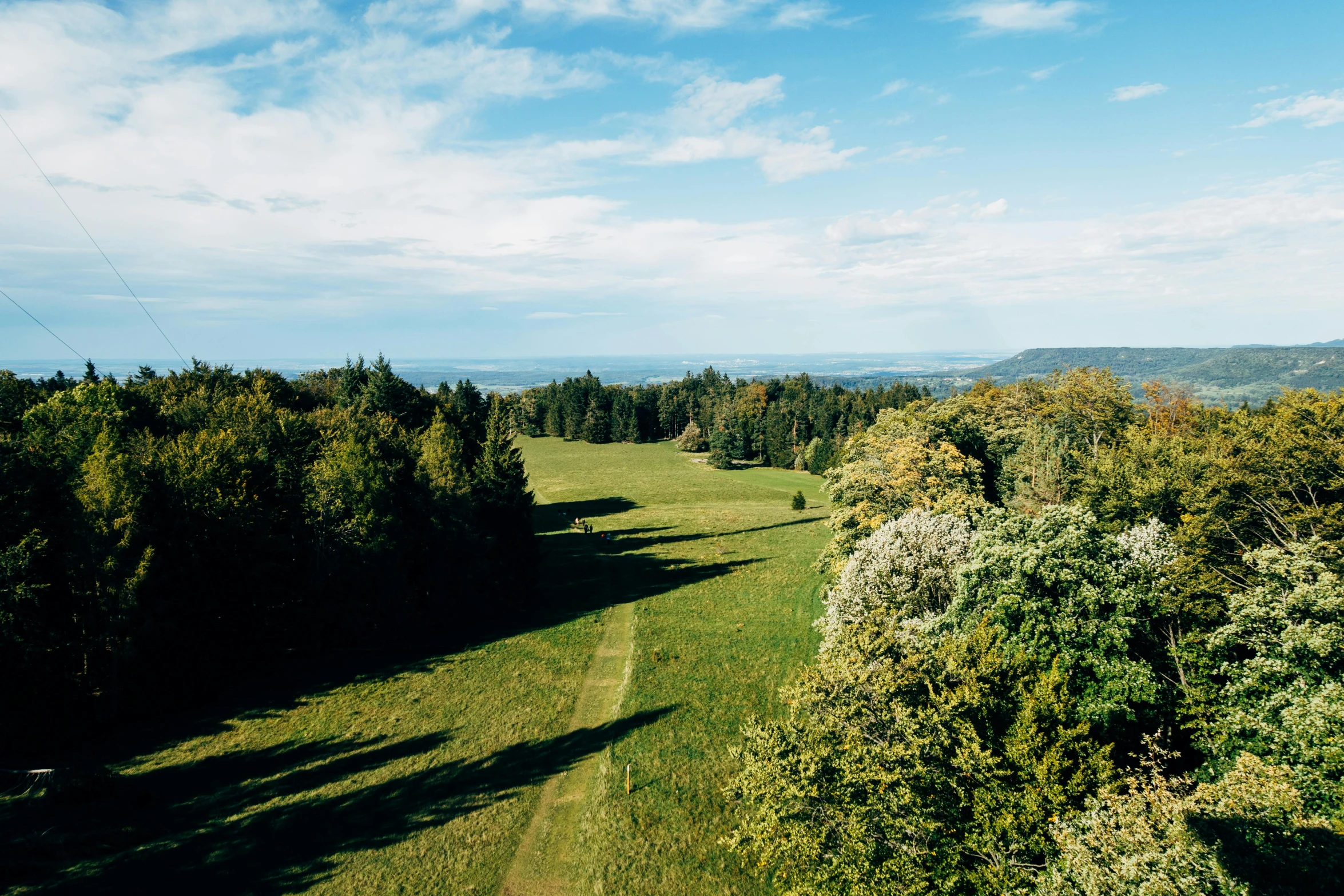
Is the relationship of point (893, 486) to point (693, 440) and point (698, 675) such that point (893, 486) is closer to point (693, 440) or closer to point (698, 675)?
point (698, 675)

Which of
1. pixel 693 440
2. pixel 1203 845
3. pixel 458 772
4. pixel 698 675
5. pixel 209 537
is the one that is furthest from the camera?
pixel 693 440

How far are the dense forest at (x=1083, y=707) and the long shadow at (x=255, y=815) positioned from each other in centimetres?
1017

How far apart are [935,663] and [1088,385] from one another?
57699 mm

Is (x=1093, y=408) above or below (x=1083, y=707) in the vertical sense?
above

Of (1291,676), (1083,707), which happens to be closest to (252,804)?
(1083,707)

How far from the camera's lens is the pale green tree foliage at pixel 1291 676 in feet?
46.5

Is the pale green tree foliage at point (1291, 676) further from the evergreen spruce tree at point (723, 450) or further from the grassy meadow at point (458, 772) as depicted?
→ the evergreen spruce tree at point (723, 450)

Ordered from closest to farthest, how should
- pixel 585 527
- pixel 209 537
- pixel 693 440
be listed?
pixel 209 537 → pixel 585 527 → pixel 693 440

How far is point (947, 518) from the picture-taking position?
90.7 ft

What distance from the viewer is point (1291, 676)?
663 inches

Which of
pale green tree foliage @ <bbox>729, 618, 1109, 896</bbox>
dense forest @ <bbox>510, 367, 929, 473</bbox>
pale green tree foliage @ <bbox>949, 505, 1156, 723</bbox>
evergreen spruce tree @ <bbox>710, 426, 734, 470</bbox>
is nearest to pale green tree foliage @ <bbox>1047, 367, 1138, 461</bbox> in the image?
dense forest @ <bbox>510, 367, 929, 473</bbox>

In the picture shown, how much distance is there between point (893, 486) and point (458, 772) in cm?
2881

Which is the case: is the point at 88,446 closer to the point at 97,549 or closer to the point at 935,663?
the point at 97,549

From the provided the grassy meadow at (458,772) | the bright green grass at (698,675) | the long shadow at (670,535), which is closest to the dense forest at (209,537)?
the grassy meadow at (458,772)
